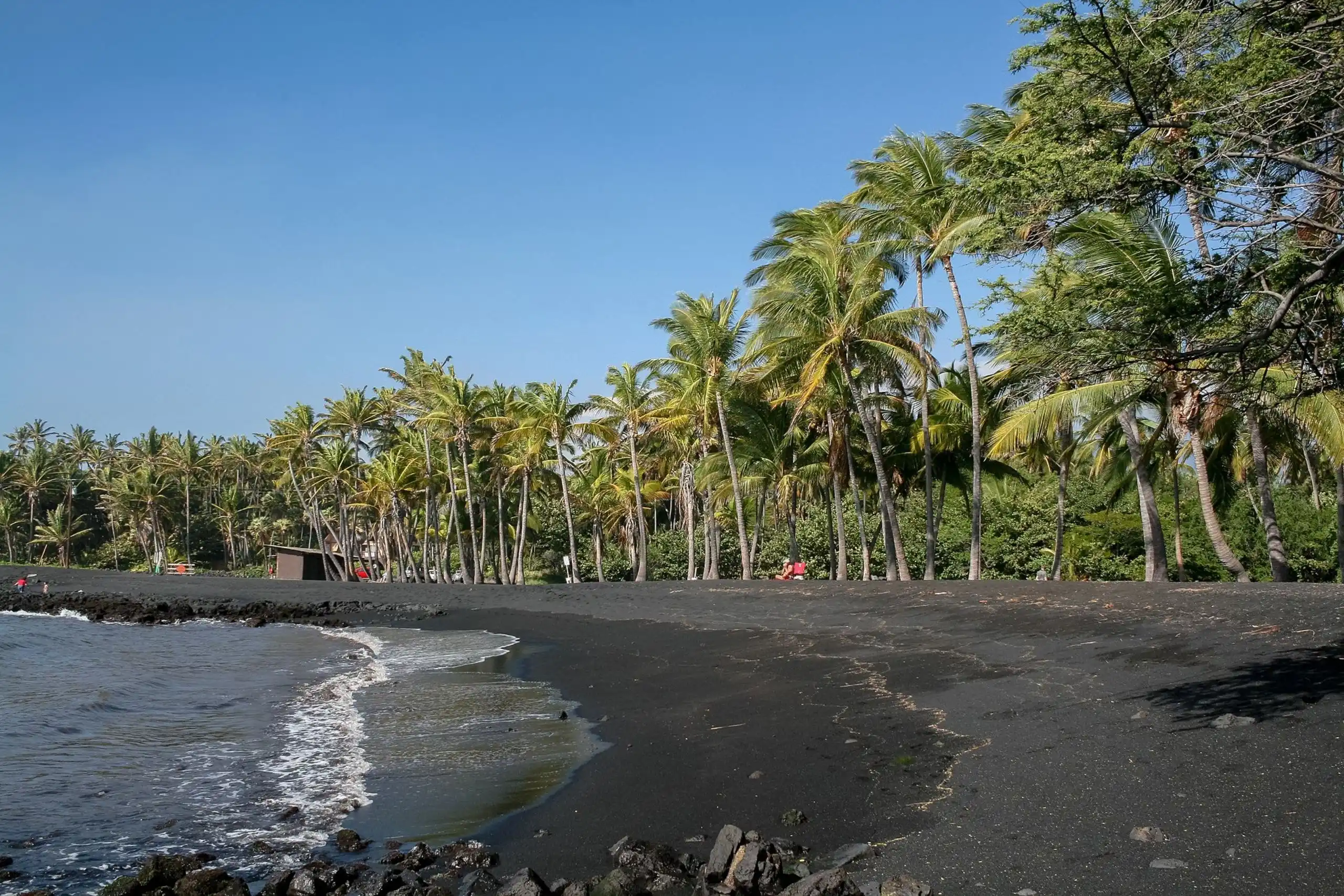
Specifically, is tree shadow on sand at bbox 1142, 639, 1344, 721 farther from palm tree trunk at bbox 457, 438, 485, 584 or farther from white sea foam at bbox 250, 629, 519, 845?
palm tree trunk at bbox 457, 438, 485, 584

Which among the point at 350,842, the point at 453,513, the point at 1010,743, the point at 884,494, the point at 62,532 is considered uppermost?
the point at 62,532

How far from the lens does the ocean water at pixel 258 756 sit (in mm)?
7258

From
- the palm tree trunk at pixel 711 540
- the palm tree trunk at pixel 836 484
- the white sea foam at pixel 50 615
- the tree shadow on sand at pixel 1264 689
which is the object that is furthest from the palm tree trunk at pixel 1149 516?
the white sea foam at pixel 50 615

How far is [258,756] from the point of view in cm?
1016

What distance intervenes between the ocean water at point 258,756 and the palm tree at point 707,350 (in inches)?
512

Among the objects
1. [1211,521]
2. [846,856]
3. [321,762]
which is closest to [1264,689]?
[846,856]

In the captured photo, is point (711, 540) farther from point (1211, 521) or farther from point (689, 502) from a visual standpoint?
point (1211, 521)

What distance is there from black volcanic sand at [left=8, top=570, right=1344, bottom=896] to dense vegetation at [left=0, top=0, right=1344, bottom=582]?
2590mm

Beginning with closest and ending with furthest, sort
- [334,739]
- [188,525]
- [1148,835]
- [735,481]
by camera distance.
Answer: [1148,835] < [334,739] < [735,481] < [188,525]

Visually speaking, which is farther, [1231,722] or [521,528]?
[521,528]

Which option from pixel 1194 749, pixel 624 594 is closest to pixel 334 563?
pixel 624 594

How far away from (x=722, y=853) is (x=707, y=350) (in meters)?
25.4

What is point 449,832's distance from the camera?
711cm

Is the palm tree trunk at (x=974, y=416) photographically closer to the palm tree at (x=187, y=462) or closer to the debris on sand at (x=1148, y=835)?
the debris on sand at (x=1148, y=835)
